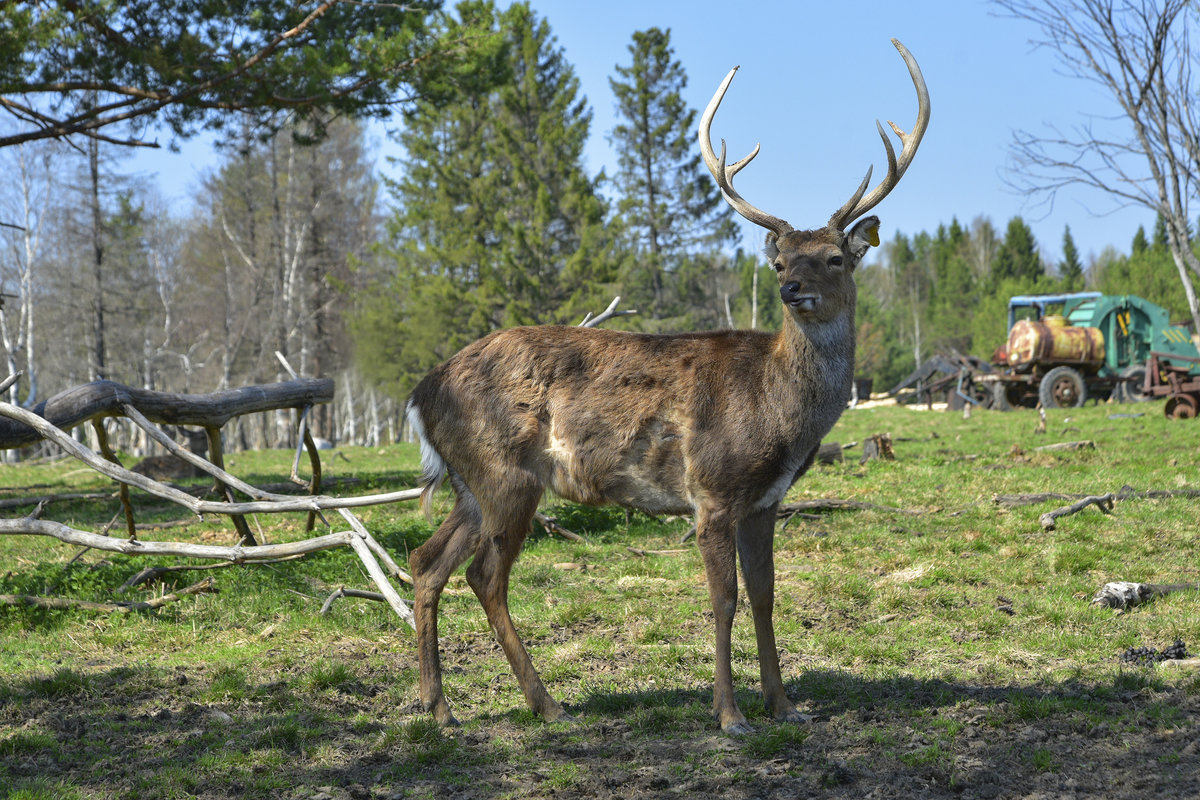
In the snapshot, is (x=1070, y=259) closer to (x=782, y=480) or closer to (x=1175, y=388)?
(x=1175, y=388)

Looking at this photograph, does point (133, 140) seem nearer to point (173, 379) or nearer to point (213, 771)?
point (213, 771)

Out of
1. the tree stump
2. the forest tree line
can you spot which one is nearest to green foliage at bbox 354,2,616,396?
the forest tree line

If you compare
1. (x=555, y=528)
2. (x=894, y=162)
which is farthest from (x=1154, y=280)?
(x=894, y=162)

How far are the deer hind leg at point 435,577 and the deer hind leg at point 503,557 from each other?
0.11 metres

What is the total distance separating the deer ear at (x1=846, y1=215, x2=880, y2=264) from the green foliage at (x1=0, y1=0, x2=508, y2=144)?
7499 mm

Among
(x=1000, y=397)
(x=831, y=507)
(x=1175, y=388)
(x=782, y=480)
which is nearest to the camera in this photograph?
(x=782, y=480)

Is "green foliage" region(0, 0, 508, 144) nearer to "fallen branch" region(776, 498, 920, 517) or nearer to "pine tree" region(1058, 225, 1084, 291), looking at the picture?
"fallen branch" region(776, 498, 920, 517)

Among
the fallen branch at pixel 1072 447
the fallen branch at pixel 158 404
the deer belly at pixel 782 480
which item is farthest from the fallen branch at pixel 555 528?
the fallen branch at pixel 1072 447

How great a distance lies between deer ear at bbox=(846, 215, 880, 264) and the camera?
193 inches

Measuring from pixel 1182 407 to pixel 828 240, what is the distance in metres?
16.0

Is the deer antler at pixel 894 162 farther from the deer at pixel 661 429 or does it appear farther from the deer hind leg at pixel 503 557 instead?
the deer hind leg at pixel 503 557

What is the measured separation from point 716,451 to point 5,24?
9324 millimetres

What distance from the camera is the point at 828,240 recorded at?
4.84 m

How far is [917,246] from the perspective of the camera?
8862cm
